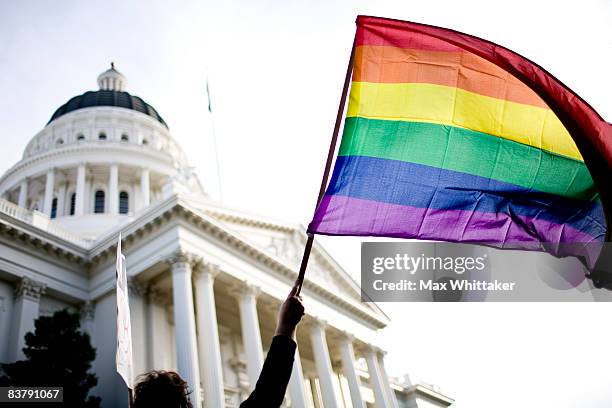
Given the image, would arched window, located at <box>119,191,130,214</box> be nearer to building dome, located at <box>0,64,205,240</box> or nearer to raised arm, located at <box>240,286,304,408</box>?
building dome, located at <box>0,64,205,240</box>

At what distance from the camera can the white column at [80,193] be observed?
117 feet

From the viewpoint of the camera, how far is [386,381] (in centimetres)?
3017

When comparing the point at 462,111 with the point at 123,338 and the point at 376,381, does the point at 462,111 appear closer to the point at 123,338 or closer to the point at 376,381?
the point at 123,338

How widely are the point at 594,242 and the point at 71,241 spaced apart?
Result: 68.2 feet

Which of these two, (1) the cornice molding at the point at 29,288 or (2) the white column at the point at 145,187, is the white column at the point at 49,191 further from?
(1) the cornice molding at the point at 29,288

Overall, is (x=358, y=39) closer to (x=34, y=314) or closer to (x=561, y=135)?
(x=561, y=135)

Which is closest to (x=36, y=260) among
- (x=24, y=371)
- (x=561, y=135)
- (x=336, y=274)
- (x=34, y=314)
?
(x=34, y=314)

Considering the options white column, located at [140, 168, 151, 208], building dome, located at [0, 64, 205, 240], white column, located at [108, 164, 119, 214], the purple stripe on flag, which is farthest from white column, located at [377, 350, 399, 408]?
Result: the purple stripe on flag

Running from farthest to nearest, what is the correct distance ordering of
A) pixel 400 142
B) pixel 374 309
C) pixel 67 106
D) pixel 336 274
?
pixel 67 106 → pixel 374 309 → pixel 336 274 → pixel 400 142

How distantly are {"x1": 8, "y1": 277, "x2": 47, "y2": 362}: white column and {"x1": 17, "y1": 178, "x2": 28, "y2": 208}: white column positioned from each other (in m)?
20.6

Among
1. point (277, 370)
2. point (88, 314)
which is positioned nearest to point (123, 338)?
point (277, 370)

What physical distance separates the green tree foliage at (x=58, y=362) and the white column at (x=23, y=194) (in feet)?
82.8

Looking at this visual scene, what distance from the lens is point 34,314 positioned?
736 inches

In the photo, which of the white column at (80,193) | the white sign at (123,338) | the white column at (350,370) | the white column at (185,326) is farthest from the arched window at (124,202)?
the white sign at (123,338)
